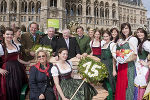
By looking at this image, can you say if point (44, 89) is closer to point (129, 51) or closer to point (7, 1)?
point (129, 51)

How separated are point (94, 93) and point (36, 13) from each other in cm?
4362

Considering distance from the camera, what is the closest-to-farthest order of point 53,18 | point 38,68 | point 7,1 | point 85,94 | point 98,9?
point 85,94 → point 38,68 → point 53,18 → point 7,1 → point 98,9

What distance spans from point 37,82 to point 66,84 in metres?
0.74

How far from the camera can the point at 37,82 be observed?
11.5ft

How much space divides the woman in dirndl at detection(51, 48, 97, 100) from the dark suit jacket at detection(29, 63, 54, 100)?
28 centimetres

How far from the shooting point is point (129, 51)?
3.60 meters

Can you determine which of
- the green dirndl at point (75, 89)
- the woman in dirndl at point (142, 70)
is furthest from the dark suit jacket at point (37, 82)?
the woman in dirndl at point (142, 70)

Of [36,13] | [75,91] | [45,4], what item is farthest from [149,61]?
[36,13]

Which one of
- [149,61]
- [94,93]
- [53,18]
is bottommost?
[94,93]

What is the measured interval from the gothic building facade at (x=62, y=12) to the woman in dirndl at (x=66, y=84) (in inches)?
1392

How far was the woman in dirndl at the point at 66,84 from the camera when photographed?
3234 millimetres

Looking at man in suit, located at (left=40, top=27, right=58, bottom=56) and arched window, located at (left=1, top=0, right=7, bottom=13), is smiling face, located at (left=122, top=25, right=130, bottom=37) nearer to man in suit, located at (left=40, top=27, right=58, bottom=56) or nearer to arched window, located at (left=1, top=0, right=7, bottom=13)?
man in suit, located at (left=40, top=27, right=58, bottom=56)

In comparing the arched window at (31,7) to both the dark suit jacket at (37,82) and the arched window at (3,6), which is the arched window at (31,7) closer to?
the arched window at (3,6)

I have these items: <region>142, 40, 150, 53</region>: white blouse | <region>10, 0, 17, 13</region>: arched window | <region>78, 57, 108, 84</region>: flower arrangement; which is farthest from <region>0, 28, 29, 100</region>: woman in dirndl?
<region>10, 0, 17, 13</region>: arched window
